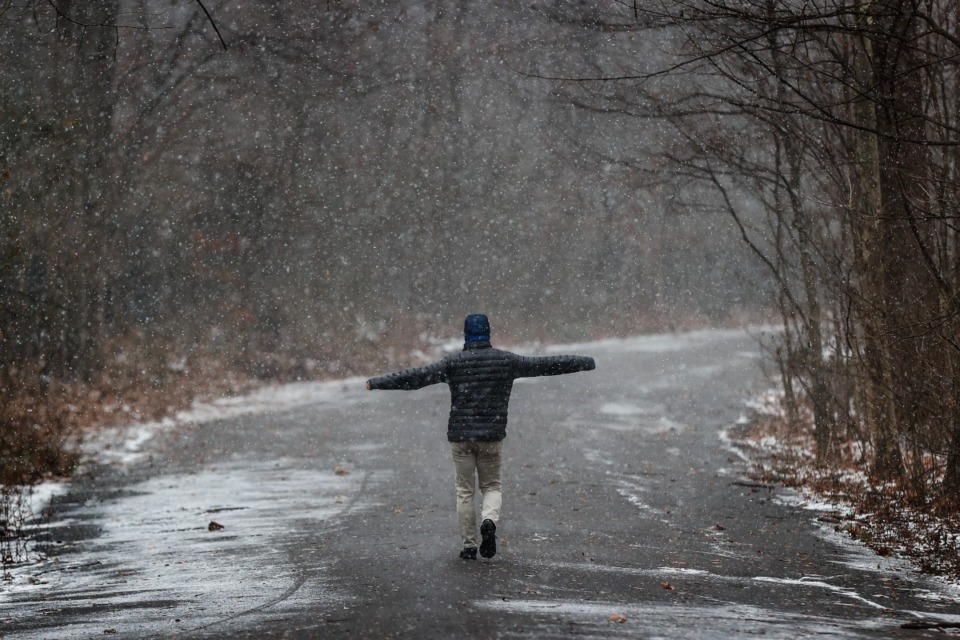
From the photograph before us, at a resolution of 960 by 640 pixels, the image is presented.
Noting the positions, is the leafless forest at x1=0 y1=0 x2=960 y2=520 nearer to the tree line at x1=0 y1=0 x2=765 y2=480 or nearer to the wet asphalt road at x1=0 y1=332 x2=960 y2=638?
the tree line at x1=0 y1=0 x2=765 y2=480

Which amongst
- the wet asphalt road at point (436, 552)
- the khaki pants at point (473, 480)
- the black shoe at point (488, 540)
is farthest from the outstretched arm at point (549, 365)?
the wet asphalt road at point (436, 552)

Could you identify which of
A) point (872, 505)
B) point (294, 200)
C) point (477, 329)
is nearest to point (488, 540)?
point (477, 329)

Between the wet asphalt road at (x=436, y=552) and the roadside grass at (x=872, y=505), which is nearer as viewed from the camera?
the wet asphalt road at (x=436, y=552)

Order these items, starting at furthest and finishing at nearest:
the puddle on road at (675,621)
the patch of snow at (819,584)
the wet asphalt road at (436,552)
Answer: the patch of snow at (819,584), the wet asphalt road at (436,552), the puddle on road at (675,621)

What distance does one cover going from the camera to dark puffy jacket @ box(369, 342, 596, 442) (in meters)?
8.71

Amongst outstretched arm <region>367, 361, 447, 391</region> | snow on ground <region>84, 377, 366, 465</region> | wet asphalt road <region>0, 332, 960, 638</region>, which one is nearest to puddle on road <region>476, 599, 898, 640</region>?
wet asphalt road <region>0, 332, 960, 638</region>

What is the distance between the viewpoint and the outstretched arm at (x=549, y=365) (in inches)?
351

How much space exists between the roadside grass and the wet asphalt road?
0.38 m

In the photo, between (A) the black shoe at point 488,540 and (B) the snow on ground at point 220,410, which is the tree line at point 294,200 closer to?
(B) the snow on ground at point 220,410

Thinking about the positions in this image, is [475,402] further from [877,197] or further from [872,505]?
[877,197]

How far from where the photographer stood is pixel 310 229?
129 feet

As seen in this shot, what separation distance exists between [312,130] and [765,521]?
32.0 metres

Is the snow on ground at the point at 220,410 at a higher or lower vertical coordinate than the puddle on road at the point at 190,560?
higher

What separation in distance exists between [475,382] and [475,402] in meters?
0.17
